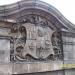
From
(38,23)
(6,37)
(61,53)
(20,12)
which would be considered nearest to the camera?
(6,37)

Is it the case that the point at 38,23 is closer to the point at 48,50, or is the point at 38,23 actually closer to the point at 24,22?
the point at 24,22

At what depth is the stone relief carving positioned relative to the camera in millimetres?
6282

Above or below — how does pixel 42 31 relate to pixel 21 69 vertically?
above

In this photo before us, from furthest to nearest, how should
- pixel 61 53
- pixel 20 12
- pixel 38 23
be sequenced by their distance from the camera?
pixel 61 53, pixel 38 23, pixel 20 12

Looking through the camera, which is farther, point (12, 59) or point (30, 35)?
point (30, 35)

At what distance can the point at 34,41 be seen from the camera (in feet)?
22.0

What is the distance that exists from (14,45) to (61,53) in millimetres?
2478

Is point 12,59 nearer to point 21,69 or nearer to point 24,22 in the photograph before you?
point 21,69

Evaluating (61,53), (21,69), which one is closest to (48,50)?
(61,53)

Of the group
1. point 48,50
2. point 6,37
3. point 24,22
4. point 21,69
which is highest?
point 24,22

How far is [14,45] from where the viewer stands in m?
6.11

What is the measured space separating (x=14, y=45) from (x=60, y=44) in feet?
7.98

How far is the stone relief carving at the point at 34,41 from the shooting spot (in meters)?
6.28

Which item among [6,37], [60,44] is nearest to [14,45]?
[6,37]
